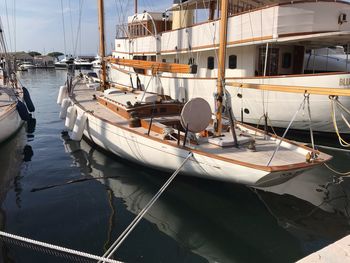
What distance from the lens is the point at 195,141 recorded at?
332 inches

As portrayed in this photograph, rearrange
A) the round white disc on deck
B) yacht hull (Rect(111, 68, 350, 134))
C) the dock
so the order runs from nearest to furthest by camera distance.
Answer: the dock
the round white disc on deck
yacht hull (Rect(111, 68, 350, 134))

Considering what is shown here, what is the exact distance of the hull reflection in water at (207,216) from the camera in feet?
20.4

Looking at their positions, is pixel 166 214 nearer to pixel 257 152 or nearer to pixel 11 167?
pixel 257 152

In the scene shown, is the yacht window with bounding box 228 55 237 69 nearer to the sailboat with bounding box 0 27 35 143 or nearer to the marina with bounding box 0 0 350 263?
the marina with bounding box 0 0 350 263

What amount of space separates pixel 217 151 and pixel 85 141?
7.29 meters

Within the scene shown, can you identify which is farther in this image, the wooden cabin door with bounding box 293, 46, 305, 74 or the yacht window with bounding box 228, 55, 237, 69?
the yacht window with bounding box 228, 55, 237, 69

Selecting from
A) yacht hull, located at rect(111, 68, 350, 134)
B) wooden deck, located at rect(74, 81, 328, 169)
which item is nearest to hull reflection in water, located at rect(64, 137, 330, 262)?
wooden deck, located at rect(74, 81, 328, 169)

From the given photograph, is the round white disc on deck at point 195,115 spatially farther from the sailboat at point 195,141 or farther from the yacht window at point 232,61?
the yacht window at point 232,61

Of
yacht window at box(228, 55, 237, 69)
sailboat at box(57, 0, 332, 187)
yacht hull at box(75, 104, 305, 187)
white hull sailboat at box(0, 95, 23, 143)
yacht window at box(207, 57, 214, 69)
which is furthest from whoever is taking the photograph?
yacht window at box(207, 57, 214, 69)

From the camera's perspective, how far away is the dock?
151 inches

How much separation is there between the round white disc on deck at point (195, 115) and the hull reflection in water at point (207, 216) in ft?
5.74

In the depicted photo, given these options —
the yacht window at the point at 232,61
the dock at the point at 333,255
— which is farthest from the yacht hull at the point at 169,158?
the yacht window at the point at 232,61

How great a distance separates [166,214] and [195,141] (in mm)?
1998

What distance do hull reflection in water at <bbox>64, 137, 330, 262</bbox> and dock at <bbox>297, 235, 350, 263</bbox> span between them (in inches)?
77.6
